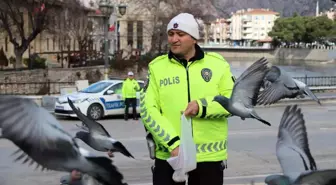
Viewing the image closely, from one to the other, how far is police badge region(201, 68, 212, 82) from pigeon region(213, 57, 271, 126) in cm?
33

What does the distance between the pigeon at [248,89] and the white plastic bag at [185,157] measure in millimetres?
316

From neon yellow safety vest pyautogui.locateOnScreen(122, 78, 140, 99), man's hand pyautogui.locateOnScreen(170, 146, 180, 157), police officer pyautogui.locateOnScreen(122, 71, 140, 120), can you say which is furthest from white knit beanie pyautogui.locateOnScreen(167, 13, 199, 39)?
neon yellow safety vest pyautogui.locateOnScreen(122, 78, 140, 99)

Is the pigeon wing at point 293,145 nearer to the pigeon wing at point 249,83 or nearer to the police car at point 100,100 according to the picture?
the pigeon wing at point 249,83

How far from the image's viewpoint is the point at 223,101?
3518mm

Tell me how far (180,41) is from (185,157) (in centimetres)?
78

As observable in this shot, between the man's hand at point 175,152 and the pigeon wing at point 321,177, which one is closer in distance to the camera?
the pigeon wing at point 321,177

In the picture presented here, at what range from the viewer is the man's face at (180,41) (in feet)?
12.2

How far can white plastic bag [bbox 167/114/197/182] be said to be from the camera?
11.4 feet

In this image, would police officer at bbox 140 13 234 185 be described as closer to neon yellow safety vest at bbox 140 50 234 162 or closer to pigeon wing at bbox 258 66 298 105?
neon yellow safety vest at bbox 140 50 234 162

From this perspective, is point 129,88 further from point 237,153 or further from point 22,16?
point 22,16

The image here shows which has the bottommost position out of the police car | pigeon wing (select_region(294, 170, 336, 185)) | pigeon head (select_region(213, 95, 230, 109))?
the police car

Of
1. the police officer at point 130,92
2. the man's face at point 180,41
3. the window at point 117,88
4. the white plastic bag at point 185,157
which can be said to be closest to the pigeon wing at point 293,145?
the white plastic bag at point 185,157

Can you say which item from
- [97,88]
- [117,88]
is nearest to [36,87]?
[97,88]

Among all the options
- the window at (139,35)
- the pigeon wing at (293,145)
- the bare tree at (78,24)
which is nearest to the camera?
the pigeon wing at (293,145)
